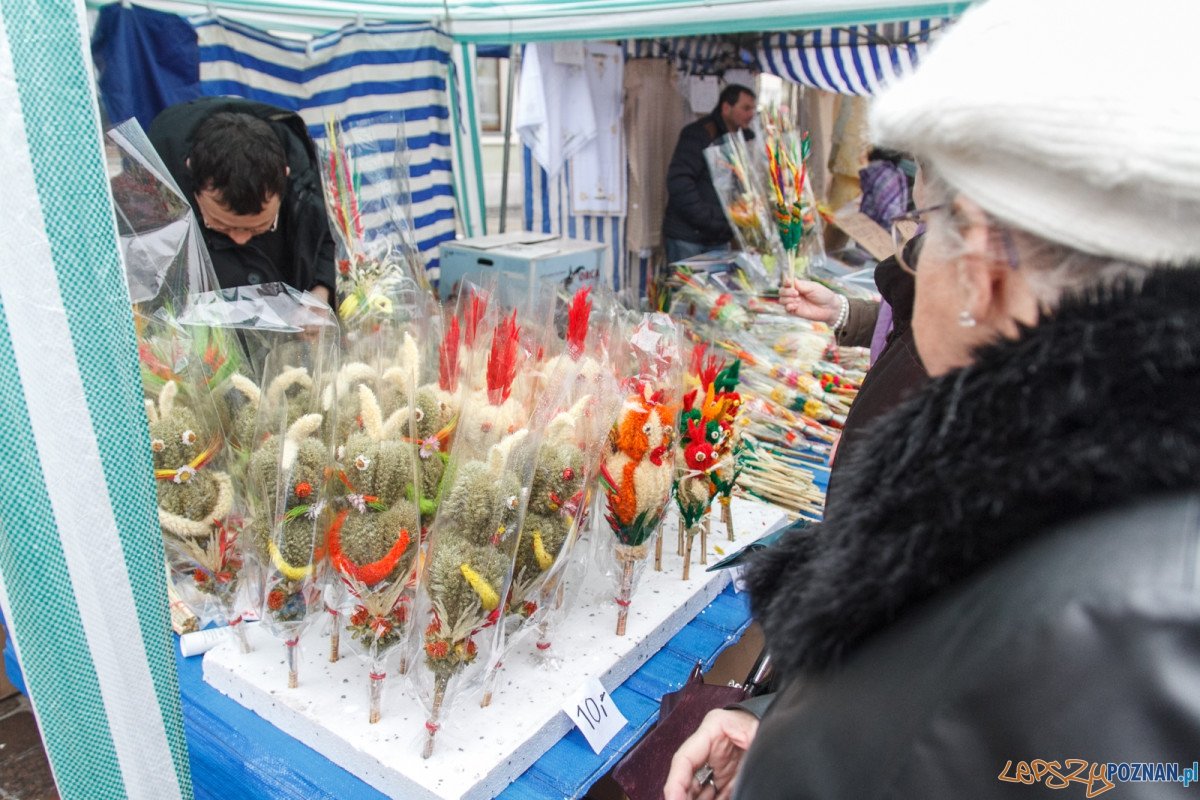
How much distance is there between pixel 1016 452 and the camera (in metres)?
0.62

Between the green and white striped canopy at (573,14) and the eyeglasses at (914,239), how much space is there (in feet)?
7.82

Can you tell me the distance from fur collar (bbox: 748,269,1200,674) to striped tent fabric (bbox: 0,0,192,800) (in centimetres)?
89

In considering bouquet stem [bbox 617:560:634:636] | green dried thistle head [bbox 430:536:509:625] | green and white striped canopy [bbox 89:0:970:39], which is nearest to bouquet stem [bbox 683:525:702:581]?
bouquet stem [bbox 617:560:634:636]

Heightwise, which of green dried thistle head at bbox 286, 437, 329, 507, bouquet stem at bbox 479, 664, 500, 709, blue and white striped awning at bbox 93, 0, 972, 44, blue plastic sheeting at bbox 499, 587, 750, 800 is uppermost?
blue and white striped awning at bbox 93, 0, 972, 44

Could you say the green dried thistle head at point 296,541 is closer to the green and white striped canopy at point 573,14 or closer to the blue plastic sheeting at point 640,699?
the blue plastic sheeting at point 640,699

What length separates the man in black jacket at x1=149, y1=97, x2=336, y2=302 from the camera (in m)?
2.36

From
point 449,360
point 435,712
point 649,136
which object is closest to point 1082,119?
point 435,712

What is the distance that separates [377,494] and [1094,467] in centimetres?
113

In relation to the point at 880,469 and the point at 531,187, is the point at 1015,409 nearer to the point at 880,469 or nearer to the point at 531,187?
the point at 880,469

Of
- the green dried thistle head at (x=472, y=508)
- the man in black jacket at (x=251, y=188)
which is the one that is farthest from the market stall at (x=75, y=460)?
the man in black jacket at (x=251, y=188)

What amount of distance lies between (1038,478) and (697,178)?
202 inches

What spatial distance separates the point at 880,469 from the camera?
72cm

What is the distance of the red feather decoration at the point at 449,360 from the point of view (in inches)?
69.2

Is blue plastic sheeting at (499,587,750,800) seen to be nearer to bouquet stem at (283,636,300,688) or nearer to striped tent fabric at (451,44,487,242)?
bouquet stem at (283,636,300,688)
